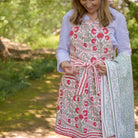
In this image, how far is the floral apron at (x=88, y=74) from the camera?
7.59 feet

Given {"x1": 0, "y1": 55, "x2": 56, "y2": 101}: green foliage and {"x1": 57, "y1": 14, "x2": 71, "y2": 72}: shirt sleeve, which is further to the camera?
{"x1": 0, "y1": 55, "x2": 56, "y2": 101}: green foliage

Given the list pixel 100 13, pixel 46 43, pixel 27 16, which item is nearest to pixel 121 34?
pixel 100 13

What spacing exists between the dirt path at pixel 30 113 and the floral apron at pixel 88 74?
1939 millimetres

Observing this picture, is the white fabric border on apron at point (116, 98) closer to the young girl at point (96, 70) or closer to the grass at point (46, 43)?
the young girl at point (96, 70)

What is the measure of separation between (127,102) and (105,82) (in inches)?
9.8

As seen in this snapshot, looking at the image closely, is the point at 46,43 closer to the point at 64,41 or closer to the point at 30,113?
the point at 30,113

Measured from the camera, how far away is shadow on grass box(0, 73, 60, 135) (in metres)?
4.62

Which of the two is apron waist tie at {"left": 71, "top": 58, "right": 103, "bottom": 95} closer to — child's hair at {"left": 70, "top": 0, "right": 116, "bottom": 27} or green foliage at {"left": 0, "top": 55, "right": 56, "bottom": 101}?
child's hair at {"left": 70, "top": 0, "right": 116, "bottom": 27}

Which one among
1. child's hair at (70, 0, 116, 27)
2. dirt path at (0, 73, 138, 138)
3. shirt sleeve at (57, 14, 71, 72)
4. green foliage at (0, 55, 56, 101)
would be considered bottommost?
dirt path at (0, 73, 138, 138)

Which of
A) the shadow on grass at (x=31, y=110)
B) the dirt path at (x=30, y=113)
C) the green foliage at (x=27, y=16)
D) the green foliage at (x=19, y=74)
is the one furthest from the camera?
the green foliage at (x=27, y=16)

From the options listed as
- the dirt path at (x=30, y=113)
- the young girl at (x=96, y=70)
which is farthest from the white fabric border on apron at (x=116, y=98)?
the dirt path at (x=30, y=113)

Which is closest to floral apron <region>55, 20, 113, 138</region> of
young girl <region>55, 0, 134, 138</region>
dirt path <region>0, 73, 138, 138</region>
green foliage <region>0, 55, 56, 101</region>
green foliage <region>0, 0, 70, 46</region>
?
young girl <region>55, 0, 134, 138</region>

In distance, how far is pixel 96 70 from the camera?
2.33 meters

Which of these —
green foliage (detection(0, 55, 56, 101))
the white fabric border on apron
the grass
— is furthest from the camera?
the grass
